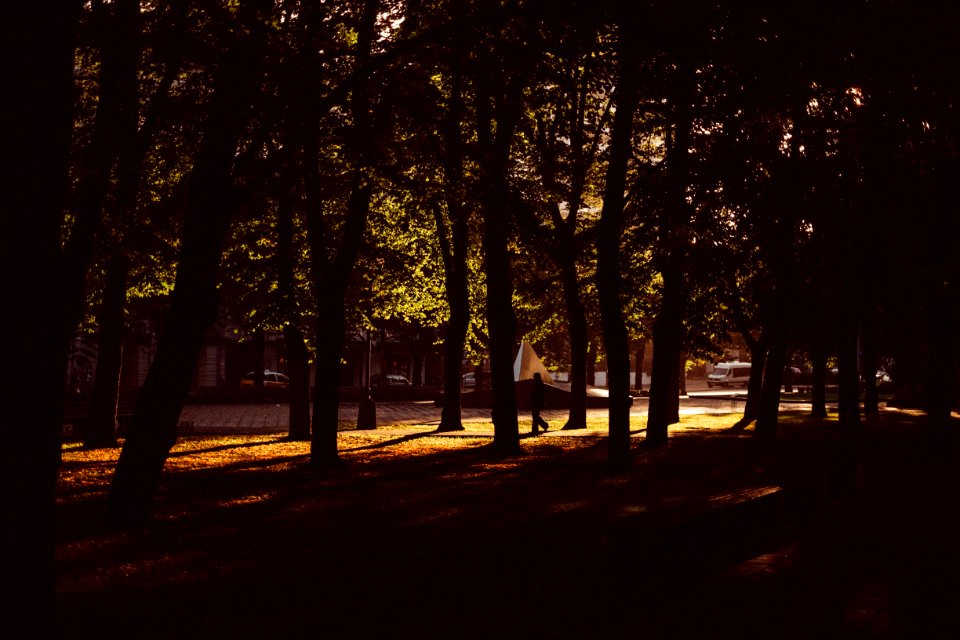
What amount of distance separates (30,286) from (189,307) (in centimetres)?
606

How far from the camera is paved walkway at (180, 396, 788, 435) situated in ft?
98.0

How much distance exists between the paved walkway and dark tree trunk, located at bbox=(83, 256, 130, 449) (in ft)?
20.0

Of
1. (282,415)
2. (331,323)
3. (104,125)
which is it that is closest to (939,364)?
(331,323)

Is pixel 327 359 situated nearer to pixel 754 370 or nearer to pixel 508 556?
pixel 508 556

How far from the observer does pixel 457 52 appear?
1103 centimetres

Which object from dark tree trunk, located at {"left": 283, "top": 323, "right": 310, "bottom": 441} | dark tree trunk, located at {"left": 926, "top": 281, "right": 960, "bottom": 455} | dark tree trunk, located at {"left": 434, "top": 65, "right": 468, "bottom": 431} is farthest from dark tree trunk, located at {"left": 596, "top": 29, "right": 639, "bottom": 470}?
dark tree trunk, located at {"left": 283, "top": 323, "right": 310, "bottom": 441}

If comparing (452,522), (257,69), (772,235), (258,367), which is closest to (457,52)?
(257,69)

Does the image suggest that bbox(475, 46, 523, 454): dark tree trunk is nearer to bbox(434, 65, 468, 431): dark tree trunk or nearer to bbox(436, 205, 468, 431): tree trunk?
bbox(434, 65, 468, 431): dark tree trunk

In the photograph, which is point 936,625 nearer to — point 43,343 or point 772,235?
point 43,343

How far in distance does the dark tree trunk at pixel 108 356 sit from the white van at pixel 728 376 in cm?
7274

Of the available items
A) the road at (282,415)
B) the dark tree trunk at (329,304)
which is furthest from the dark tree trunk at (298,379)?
the dark tree trunk at (329,304)

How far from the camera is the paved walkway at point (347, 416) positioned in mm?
29875

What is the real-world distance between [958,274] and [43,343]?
59.5 ft

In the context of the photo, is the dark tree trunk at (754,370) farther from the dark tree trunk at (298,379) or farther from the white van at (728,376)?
the white van at (728,376)
